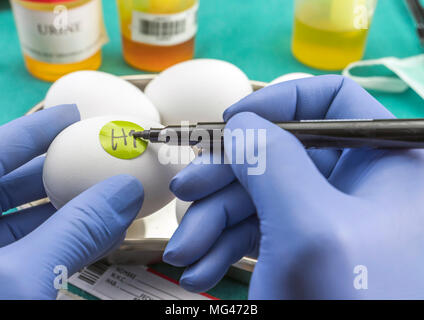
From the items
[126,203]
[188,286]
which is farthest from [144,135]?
[188,286]

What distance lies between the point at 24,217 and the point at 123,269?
0.18 m

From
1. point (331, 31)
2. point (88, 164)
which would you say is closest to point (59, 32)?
point (88, 164)

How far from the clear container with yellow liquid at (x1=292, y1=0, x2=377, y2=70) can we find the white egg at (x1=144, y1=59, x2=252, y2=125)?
0.31m

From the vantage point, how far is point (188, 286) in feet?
1.82

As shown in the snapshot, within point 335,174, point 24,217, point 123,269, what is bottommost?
point 123,269

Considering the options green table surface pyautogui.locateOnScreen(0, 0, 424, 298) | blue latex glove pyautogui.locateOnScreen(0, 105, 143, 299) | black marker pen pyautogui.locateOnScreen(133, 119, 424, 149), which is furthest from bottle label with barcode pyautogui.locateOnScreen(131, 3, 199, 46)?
black marker pen pyautogui.locateOnScreen(133, 119, 424, 149)

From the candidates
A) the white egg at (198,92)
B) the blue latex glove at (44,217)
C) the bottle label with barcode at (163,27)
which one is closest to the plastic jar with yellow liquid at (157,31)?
the bottle label with barcode at (163,27)

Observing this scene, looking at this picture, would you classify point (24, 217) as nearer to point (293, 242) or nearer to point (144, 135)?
point (144, 135)

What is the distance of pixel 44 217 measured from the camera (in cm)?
68

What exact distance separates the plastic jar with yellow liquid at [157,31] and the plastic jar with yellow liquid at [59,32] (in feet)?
0.22

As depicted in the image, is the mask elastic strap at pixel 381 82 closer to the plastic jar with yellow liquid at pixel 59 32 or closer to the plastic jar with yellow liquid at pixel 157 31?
the plastic jar with yellow liquid at pixel 157 31

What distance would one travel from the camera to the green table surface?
40.9 inches

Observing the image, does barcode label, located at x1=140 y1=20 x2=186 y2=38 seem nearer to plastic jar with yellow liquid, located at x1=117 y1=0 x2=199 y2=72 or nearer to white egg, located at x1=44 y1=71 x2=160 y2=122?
plastic jar with yellow liquid, located at x1=117 y1=0 x2=199 y2=72

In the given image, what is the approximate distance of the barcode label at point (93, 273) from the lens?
722 millimetres
